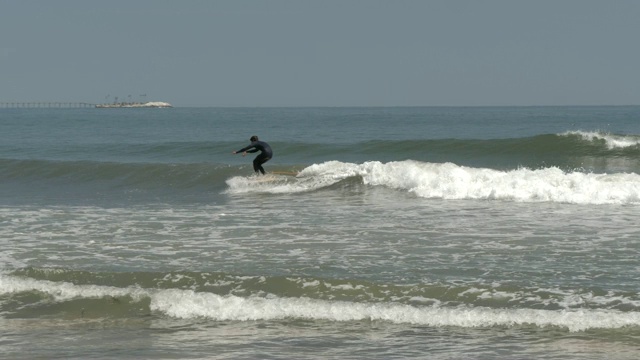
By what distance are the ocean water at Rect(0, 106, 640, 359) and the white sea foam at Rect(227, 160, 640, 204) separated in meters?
0.07

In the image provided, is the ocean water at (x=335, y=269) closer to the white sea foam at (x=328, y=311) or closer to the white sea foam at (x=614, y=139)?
the white sea foam at (x=328, y=311)

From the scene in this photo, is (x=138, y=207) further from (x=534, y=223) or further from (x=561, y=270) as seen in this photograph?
(x=561, y=270)

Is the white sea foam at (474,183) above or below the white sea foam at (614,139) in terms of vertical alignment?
below

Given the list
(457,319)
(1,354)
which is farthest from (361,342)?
(1,354)

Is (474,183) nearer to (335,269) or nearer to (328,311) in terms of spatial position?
(335,269)

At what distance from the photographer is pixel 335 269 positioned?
12.9 m

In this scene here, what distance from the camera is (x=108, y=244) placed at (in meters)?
15.2

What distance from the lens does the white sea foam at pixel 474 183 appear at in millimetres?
20844

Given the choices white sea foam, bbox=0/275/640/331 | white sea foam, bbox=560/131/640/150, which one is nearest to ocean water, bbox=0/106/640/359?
white sea foam, bbox=0/275/640/331

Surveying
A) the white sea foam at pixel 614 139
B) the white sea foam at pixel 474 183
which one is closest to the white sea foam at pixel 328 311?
the white sea foam at pixel 474 183

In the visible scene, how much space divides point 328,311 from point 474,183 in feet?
40.6

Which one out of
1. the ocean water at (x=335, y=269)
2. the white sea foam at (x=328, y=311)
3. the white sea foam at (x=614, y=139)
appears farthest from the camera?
the white sea foam at (x=614, y=139)

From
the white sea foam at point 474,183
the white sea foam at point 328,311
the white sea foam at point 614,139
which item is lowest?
the white sea foam at point 328,311

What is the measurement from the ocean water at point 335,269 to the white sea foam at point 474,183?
0.21 ft
